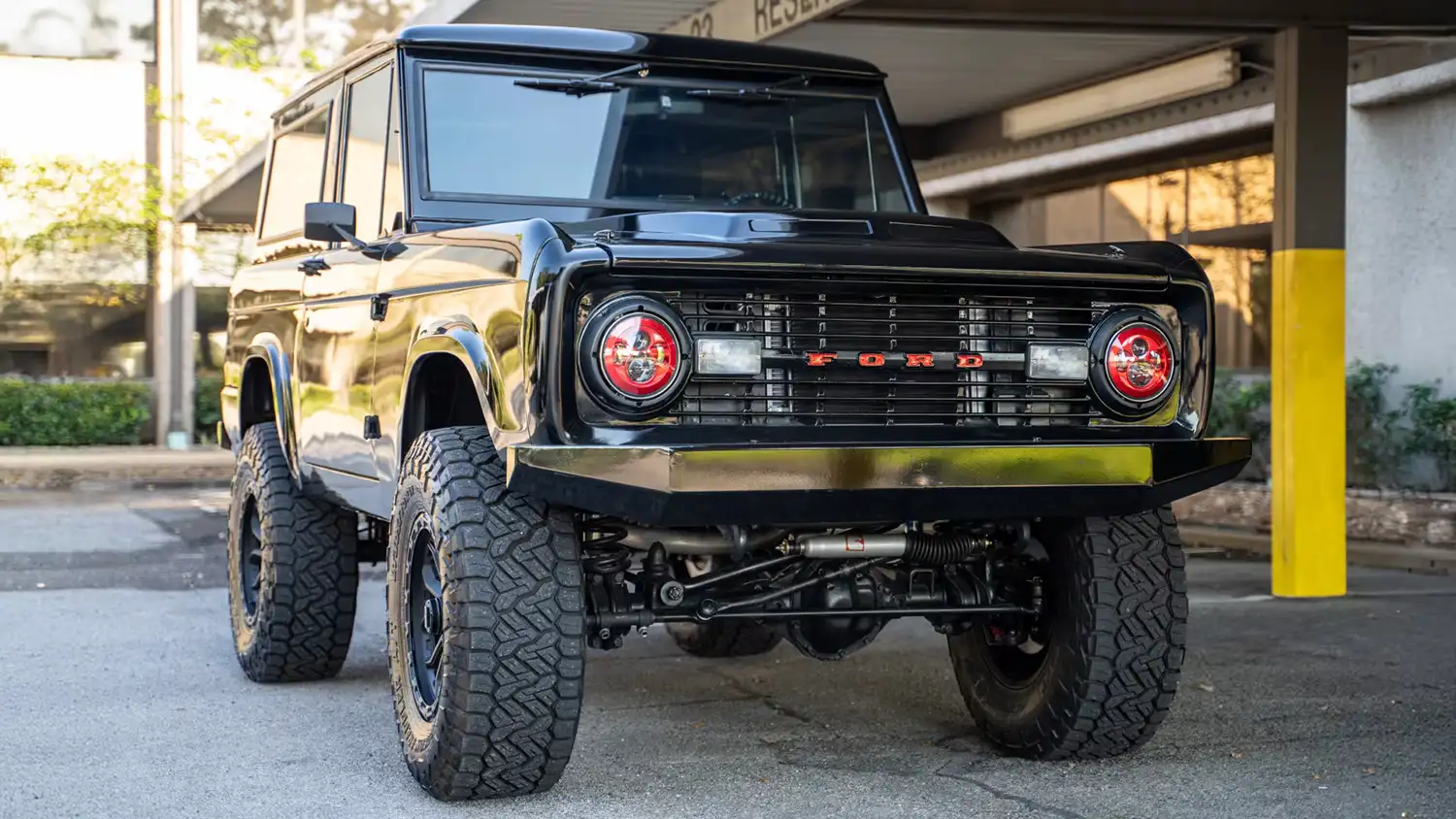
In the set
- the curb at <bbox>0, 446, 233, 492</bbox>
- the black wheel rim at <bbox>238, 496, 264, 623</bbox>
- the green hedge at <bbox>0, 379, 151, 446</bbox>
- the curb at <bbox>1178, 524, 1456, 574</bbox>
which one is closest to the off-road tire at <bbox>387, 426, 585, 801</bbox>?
the black wheel rim at <bbox>238, 496, 264, 623</bbox>

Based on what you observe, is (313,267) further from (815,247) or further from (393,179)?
(815,247)

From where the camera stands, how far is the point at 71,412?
862 inches

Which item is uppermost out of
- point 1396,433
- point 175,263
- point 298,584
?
point 175,263

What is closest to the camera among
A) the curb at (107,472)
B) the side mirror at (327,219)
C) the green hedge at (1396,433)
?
the side mirror at (327,219)

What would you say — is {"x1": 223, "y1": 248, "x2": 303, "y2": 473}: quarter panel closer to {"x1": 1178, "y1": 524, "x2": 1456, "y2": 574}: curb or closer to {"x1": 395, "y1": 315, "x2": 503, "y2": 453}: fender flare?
{"x1": 395, "y1": 315, "x2": 503, "y2": 453}: fender flare

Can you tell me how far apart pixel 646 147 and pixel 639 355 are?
166 cm

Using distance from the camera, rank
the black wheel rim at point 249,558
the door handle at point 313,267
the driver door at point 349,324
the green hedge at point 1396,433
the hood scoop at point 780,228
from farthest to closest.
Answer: the green hedge at point 1396,433 < the black wheel rim at point 249,558 < the door handle at point 313,267 < the driver door at point 349,324 < the hood scoop at point 780,228

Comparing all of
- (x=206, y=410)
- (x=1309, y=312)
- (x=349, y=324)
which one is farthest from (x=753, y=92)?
(x=206, y=410)

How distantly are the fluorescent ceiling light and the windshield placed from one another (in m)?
5.18

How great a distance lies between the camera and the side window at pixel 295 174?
22.3 ft

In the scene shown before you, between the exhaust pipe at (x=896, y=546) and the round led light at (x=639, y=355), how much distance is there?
73 cm

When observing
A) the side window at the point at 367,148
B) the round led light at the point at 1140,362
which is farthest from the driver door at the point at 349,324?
the round led light at the point at 1140,362

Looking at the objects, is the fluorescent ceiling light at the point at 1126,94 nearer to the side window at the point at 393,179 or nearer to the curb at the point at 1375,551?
the curb at the point at 1375,551

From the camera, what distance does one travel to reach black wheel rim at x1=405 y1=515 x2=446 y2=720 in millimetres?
4793
